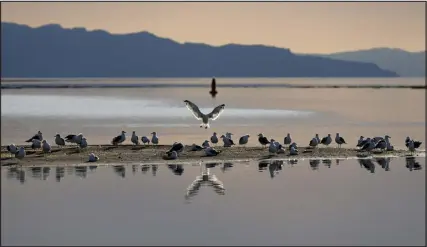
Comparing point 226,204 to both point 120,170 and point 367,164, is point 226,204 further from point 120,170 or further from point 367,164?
point 367,164

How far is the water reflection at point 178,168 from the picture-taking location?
22.0 metres

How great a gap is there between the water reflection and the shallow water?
30mm

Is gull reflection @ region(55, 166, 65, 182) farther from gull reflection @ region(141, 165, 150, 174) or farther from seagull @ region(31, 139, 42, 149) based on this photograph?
seagull @ region(31, 139, 42, 149)

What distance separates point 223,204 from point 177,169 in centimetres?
612

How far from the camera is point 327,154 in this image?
2736 centimetres

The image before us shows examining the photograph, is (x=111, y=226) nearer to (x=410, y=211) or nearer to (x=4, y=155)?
(x=410, y=211)

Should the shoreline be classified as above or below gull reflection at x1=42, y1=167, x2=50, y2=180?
above

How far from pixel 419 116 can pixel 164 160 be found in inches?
1241

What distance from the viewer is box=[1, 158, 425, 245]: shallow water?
14.7m

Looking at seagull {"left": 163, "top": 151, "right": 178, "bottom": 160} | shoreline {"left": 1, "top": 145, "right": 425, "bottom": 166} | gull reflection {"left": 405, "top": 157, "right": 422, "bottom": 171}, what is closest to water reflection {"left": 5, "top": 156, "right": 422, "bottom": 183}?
gull reflection {"left": 405, "top": 157, "right": 422, "bottom": 171}

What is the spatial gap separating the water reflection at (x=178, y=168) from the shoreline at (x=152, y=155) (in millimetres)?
569

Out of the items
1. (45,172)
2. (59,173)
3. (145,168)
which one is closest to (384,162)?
(145,168)

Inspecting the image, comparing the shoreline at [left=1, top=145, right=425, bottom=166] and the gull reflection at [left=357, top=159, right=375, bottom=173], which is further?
the shoreline at [left=1, top=145, right=425, bottom=166]

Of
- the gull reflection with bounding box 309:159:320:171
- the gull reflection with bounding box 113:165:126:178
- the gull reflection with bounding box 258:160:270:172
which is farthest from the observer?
the gull reflection with bounding box 309:159:320:171
